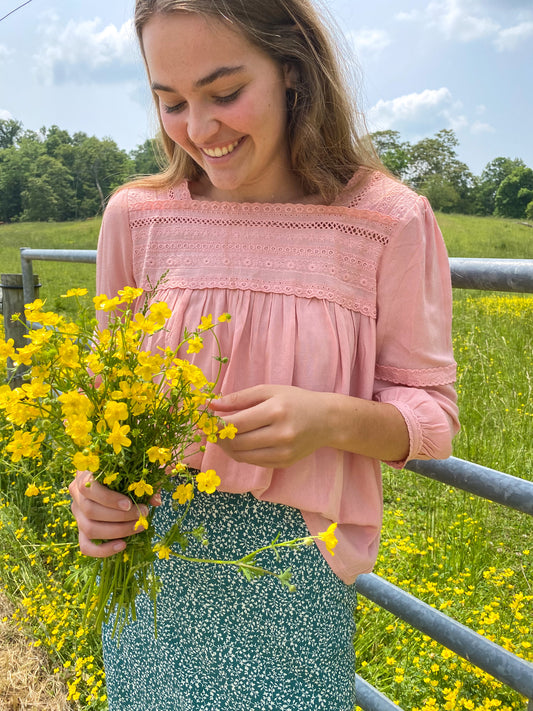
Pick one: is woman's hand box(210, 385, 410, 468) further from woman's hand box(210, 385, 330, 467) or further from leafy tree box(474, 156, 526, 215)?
leafy tree box(474, 156, 526, 215)

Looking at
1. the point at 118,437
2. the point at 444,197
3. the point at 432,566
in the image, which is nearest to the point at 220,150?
the point at 118,437

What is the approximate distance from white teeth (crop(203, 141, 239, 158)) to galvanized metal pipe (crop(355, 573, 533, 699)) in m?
1.12

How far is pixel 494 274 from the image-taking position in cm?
111

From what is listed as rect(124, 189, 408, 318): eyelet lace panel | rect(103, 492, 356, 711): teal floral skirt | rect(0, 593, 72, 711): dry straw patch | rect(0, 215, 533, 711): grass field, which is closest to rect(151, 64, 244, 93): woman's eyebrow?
rect(124, 189, 408, 318): eyelet lace panel

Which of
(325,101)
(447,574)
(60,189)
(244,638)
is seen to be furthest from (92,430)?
(60,189)

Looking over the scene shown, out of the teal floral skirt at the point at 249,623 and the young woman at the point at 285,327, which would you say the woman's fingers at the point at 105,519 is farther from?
the teal floral skirt at the point at 249,623

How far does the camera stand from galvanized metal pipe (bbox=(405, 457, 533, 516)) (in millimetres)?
1159

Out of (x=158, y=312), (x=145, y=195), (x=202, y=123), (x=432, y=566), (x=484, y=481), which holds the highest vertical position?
(x=202, y=123)

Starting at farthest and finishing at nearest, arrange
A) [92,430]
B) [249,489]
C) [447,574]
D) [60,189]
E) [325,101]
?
[60,189] < [447,574] < [325,101] < [249,489] < [92,430]

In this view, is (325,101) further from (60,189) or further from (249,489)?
(60,189)

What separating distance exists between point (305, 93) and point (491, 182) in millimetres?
54503

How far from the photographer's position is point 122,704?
1.33 metres

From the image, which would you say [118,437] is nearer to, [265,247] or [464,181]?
[265,247]

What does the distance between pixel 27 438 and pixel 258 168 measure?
24.9 inches
